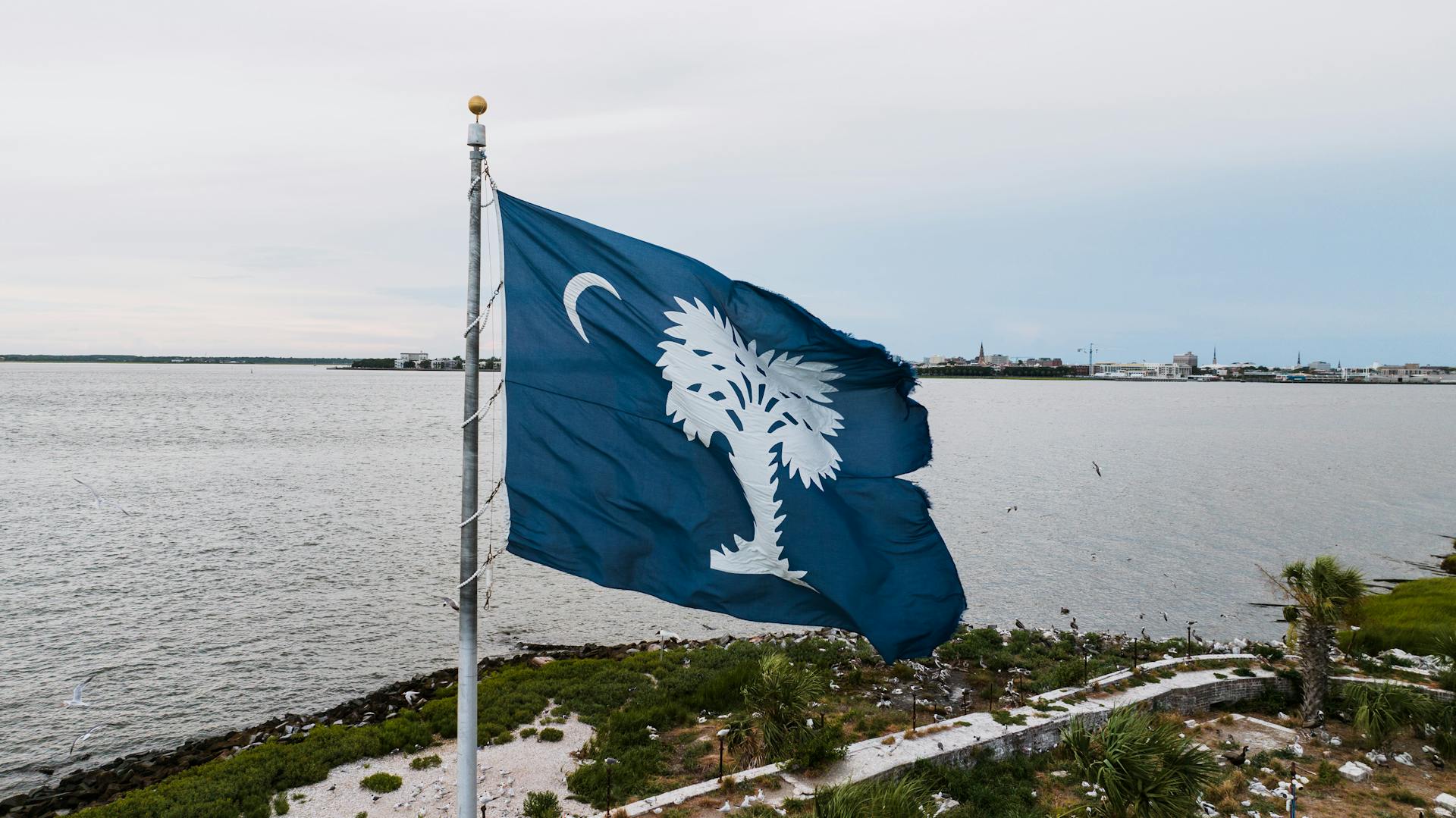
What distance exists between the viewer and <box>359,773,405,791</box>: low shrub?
1554 cm

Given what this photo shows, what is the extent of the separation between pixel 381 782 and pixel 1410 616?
32.0 meters

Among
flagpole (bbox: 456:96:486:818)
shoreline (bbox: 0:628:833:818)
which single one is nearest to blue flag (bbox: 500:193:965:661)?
flagpole (bbox: 456:96:486:818)

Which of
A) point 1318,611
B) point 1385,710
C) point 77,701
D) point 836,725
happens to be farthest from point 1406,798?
point 77,701

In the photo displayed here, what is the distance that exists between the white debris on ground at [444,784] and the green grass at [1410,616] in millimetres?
23462

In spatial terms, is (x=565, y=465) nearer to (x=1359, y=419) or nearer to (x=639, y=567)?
(x=639, y=567)

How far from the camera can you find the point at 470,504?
7.66 m

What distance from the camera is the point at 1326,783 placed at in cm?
1411

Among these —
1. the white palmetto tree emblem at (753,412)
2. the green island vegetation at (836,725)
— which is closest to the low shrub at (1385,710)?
the green island vegetation at (836,725)

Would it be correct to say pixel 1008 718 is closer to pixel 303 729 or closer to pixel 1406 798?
pixel 1406 798

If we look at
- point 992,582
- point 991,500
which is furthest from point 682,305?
point 991,500

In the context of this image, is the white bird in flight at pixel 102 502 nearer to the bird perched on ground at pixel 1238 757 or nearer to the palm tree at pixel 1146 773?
the palm tree at pixel 1146 773

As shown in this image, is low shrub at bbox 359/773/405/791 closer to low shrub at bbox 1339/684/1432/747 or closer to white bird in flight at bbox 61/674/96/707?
white bird in flight at bbox 61/674/96/707

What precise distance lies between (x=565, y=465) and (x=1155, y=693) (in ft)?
48.4

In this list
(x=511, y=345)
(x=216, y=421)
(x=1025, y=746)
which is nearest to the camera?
(x=511, y=345)
